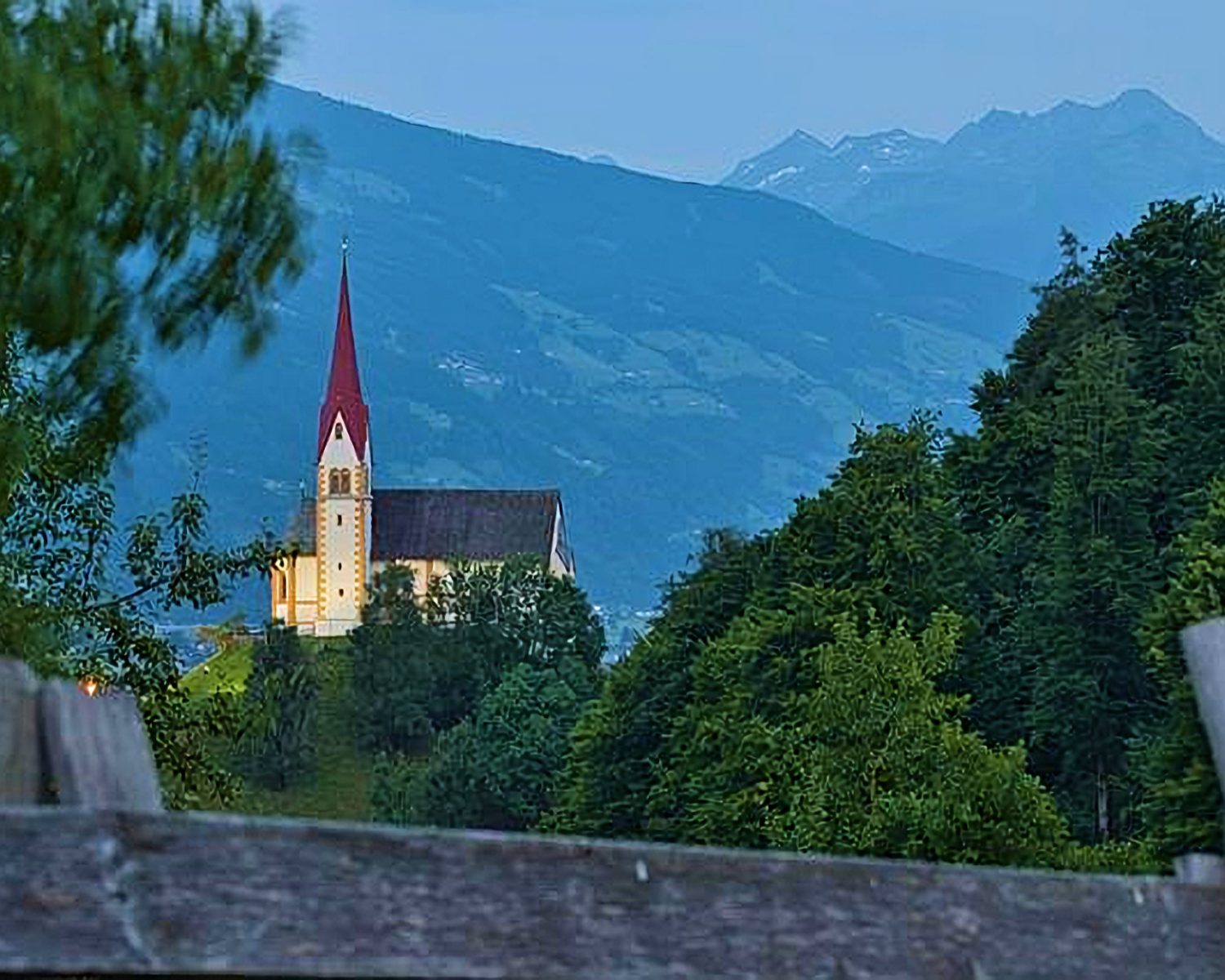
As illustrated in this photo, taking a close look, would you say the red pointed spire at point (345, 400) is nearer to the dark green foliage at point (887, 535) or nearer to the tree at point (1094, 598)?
the dark green foliage at point (887, 535)

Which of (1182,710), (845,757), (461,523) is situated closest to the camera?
(1182,710)

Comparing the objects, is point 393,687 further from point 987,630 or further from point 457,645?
point 987,630

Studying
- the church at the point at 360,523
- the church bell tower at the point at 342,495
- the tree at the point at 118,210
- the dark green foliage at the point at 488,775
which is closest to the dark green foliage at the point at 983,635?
the dark green foliage at the point at 488,775

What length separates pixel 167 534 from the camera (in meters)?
12.0

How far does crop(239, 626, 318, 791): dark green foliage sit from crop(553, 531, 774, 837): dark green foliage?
751 inches

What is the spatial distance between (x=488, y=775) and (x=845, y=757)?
2920 centimetres

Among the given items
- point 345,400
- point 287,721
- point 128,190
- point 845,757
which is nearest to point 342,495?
point 345,400

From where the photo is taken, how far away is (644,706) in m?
45.4

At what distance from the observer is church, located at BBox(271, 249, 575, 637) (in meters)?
106

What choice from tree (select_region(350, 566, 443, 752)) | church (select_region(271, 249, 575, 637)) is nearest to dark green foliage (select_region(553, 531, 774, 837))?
tree (select_region(350, 566, 443, 752))

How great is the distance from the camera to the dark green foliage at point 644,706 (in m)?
44.6

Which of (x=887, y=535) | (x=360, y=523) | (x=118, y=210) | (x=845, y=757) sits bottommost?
(x=118, y=210)

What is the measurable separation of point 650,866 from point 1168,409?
132 feet

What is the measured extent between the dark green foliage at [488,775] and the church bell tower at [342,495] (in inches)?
1638
